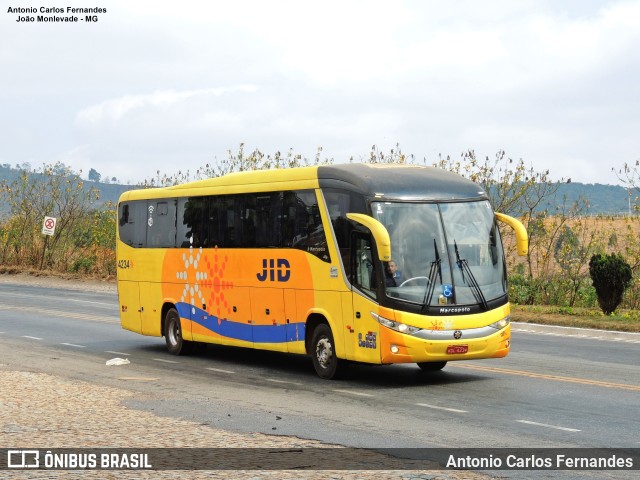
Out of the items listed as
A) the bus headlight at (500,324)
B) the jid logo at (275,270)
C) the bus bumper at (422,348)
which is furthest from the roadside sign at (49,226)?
the bus bumper at (422,348)

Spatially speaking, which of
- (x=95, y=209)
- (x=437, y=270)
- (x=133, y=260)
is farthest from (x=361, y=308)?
(x=95, y=209)

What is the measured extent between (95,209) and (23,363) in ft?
117

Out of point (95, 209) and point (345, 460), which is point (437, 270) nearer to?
point (345, 460)

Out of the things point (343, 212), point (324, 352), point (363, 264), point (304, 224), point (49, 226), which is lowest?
point (324, 352)

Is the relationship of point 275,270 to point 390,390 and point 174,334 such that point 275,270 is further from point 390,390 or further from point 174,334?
point 174,334

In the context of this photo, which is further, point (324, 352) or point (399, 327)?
point (324, 352)

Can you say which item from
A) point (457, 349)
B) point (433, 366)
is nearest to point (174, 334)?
point (433, 366)

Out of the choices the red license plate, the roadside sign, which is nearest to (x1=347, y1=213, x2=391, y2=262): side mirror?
the red license plate

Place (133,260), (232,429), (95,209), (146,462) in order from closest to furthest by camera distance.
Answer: (146,462), (232,429), (133,260), (95,209)

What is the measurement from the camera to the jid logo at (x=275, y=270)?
1834cm

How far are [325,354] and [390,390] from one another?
1.64 metres

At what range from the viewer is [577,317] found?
28.4 metres

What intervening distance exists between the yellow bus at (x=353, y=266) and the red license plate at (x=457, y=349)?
14mm

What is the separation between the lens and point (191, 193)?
21422 millimetres
